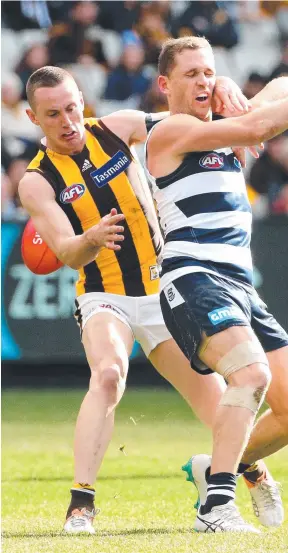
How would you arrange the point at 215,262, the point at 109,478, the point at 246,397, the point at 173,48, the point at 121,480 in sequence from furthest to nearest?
the point at 109,478 < the point at 121,480 < the point at 173,48 < the point at 215,262 < the point at 246,397

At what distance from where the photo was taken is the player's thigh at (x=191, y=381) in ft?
18.6

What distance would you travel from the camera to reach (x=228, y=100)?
5203mm

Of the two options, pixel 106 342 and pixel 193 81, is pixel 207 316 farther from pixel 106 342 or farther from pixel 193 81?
pixel 193 81

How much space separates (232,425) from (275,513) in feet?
3.15

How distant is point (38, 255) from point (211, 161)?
1610 millimetres

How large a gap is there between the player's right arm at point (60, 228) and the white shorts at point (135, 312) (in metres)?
0.34

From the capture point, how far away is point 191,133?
16.5ft

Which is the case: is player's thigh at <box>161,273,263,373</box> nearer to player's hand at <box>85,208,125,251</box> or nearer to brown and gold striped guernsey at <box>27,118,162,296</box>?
player's hand at <box>85,208,125,251</box>

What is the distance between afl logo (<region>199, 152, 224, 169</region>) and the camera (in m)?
5.16

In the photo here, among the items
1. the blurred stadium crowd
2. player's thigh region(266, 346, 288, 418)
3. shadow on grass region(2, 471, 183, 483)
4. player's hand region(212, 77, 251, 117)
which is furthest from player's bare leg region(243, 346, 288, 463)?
the blurred stadium crowd

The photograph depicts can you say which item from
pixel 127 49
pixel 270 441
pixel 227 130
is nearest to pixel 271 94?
pixel 227 130

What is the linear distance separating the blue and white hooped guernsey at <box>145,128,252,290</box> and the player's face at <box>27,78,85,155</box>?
91 cm

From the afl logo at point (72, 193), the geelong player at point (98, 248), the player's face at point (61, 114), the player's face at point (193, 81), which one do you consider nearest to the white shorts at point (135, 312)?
the geelong player at point (98, 248)

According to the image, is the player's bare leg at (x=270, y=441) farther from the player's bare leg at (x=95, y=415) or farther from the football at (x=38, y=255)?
the football at (x=38, y=255)
